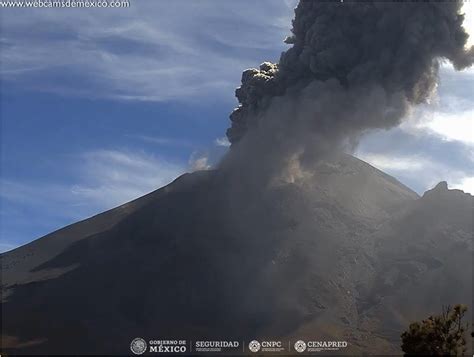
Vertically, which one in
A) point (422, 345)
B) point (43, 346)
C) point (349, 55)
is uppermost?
point (349, 55)

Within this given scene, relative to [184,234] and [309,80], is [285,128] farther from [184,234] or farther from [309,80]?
[184,234]

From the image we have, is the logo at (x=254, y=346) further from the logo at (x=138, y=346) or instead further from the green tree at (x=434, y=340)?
the green tree at (x=434, y=340)

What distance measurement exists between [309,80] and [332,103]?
7593 mm

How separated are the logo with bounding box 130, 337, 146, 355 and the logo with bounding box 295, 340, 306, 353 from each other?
23892mm

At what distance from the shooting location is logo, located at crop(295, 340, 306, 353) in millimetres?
105375

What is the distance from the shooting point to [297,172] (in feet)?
556

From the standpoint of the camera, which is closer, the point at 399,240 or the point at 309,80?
the point at 309,80

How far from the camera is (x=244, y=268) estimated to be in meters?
136

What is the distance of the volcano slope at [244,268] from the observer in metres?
115

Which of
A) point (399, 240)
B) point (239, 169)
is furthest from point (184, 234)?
point (399, 240)

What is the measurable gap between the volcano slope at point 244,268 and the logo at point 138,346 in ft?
4.89

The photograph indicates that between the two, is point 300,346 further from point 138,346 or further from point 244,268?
point 244,268

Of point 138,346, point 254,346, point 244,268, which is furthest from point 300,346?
point 244,268

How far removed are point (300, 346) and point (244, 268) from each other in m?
32.1
